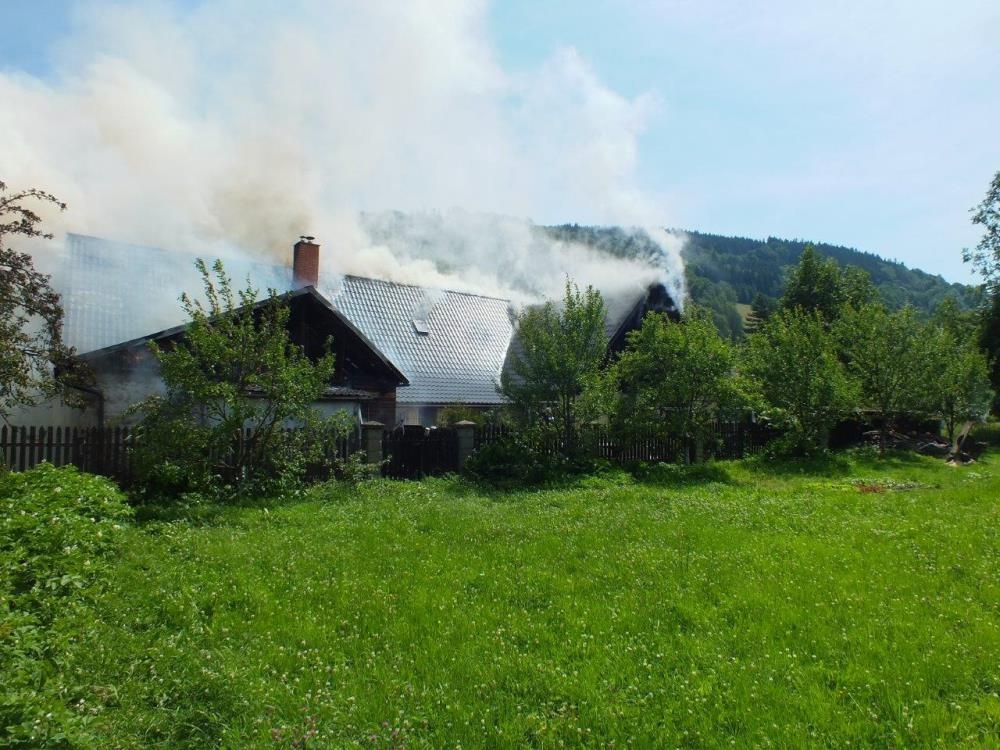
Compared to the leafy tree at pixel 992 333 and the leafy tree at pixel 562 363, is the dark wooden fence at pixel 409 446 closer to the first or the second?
the leafy tree at pixel 562 363

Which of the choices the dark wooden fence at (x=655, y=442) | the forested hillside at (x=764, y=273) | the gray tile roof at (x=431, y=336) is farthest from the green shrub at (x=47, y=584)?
the forested hillside at (x=764, y=273)

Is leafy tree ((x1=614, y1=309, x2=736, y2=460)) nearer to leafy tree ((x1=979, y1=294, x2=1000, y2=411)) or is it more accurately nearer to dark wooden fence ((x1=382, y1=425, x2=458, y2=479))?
dark wooden fence ((x1=382, y1=425, x2=458, y2=479))

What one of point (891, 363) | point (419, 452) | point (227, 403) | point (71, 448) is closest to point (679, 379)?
point (419, 452)

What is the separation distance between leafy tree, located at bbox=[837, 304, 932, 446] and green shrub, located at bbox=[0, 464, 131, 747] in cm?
1922

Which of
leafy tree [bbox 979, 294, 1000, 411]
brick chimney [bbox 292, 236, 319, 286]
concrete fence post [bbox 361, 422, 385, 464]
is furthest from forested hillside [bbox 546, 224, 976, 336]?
concrete fence post [bbox 361, 422, 385, 464]

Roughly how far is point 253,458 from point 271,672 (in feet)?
23.1

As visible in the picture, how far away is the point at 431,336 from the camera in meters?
21.1

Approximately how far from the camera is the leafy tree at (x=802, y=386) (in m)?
17.1

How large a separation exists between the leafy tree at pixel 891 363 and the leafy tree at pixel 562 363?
9896 mm

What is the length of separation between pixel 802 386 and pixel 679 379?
176 inches

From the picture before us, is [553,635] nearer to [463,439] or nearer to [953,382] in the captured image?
[463,439]

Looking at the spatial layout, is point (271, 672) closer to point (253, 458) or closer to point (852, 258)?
point (253, 458)

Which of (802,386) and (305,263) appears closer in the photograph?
(802,386)

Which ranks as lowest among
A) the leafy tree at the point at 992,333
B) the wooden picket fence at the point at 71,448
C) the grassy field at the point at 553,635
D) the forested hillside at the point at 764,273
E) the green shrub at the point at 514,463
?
the grassy field at the point at 553,635
